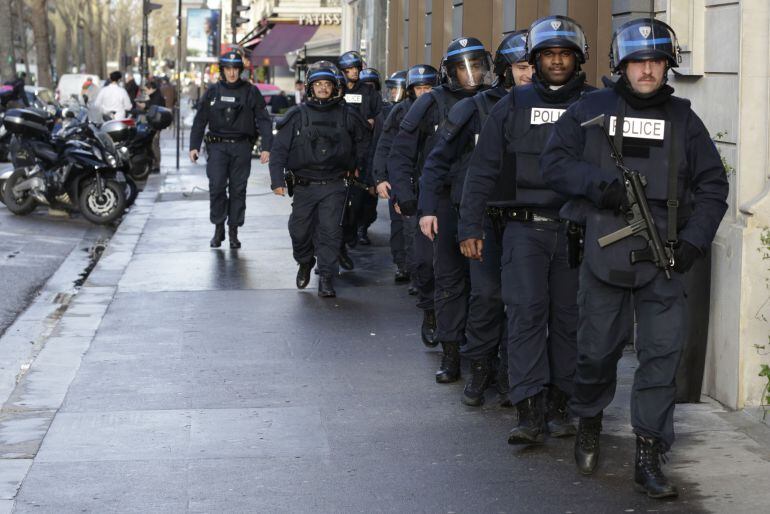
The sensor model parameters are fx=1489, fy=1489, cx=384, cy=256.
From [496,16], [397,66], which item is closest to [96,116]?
[397,66]

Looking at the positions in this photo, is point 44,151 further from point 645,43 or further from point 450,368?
point 645,43

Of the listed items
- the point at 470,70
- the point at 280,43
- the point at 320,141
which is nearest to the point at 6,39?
the point at 280,43

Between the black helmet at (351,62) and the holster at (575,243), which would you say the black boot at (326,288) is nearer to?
the black helmet at (351,62)

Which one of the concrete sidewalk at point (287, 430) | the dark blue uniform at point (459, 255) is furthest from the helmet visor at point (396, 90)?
the dark blue uniform at point (459, 255)

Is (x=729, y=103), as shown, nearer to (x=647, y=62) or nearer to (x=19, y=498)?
(x=647, y=62)

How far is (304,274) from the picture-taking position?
11.7m

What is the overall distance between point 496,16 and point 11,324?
676 centimetres

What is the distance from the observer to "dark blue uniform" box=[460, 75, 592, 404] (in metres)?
6.53

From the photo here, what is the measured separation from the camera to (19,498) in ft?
18.7

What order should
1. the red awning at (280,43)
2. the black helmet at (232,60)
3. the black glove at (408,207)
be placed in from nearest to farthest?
the black glove at (408,207), the black helmet at (232,60), the red awning at (280,43)

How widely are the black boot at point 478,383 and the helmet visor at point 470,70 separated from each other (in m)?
1.62

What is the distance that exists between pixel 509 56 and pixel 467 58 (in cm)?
74

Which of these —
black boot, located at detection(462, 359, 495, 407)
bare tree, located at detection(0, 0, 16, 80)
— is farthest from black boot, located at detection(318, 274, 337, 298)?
bare tree, located at detection(0, 0, 16, 80)

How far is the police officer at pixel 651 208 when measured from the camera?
5.68 meters
